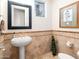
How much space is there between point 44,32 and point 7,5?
123cm

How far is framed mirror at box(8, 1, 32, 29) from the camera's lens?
7.16 ft

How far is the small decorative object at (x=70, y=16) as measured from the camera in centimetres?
201

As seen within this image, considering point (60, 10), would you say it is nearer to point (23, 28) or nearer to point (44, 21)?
point (44, 21)

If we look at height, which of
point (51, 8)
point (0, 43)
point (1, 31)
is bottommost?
point (0, 43)

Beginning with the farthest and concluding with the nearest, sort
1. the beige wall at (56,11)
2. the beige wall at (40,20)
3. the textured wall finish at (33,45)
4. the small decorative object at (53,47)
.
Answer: the small decorative object at (53,47) < the beige wall at (56,11) < the beige wall at (40,20) < the textured wall finish at (33,45)

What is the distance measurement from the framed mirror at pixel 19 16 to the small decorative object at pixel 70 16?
2.70ft

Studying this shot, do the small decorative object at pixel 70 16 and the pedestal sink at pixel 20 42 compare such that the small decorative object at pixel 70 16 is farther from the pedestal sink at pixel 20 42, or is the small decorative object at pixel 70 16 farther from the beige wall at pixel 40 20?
the pedestal sink at pixel 20 42

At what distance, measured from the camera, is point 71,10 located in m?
2.15

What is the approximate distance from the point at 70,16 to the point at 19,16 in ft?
3.84

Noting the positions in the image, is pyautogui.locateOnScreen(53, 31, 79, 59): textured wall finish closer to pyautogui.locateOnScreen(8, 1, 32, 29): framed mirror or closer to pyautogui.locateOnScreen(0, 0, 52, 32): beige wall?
pyautogui.locateOnScreen(0, 0, 52, 32): beige wall

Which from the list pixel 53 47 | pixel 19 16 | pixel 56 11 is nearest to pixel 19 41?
pixel 19 16

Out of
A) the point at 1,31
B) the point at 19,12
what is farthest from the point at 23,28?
the point at 1,31

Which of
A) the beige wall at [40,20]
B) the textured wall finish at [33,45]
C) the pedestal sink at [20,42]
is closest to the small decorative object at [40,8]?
the beige wall at [40,20]

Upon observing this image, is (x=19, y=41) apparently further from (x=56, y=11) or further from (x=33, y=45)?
(x=56, y=11)
